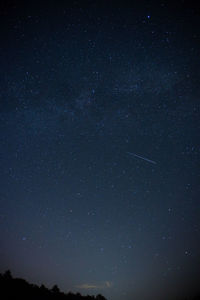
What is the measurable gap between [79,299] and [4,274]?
1102cm

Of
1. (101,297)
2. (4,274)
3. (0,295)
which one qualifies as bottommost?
(101,297)

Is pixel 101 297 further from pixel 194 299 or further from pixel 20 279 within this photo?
pixel 194 299

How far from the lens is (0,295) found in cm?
1525

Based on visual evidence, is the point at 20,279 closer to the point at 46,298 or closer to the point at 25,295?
Answer: the point at 46,298

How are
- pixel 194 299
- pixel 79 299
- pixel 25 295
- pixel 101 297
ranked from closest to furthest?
pixel 25 295 → pixel 194 299 → pixel 79 299 → pixel 101 297

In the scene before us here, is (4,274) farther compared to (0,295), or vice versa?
(4,274)

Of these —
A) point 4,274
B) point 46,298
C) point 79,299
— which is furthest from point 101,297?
point 4,274

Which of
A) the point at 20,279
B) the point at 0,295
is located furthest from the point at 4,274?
the point at 0,295

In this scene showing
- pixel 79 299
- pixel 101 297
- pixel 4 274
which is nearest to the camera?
pixel 4 274

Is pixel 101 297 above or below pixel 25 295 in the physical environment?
below

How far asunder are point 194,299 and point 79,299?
14.6 metres

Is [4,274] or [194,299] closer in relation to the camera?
[194,299]

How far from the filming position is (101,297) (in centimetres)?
3541

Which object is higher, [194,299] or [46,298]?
[194,299]
